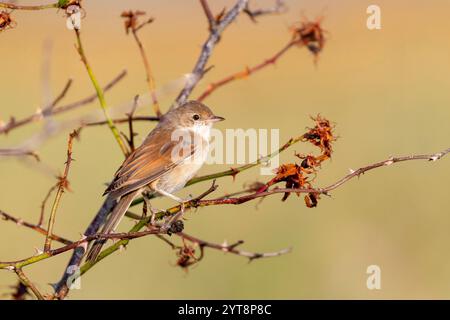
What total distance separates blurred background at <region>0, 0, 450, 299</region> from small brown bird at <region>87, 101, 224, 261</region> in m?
0.41

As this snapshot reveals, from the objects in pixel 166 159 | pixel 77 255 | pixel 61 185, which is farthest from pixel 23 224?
pixel 166 159

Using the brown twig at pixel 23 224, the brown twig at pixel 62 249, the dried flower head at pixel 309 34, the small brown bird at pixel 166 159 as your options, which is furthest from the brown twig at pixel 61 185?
the dried flower head at pixel 309 34

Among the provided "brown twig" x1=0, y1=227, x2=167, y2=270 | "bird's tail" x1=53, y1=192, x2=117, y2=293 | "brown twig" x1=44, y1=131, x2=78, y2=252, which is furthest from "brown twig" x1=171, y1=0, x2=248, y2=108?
"brown twig" x1=0, y1=227, x2=167, y2=270

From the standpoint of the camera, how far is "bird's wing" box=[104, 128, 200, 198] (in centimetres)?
397

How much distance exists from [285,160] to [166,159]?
Result: 17.3ft

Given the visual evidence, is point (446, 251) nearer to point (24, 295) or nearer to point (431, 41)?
point (24, 295)

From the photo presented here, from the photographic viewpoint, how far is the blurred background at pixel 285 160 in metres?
8.00

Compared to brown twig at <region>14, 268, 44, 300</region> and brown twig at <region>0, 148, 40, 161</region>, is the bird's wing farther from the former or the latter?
brown twig at <region>14, 268, 44, 300</region>

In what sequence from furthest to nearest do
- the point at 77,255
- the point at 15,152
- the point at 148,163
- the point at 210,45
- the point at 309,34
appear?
the point at 148,163
the point at 309,34
the point at 210,45
the point at 77,255
the point at 15,152

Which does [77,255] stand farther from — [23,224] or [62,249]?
[62,249]

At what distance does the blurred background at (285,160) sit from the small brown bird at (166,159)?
1.34 feet

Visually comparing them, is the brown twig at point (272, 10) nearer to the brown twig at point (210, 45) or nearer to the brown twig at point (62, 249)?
the brown twig at point (210, 45)

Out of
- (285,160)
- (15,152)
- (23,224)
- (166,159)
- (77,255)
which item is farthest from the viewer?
(285,160)

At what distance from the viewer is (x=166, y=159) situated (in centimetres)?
448
